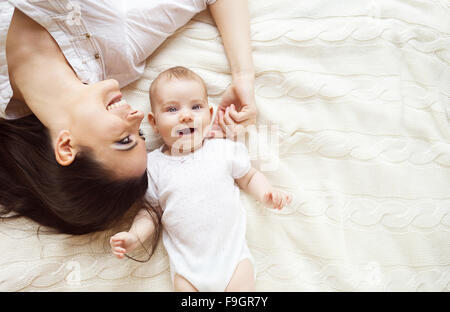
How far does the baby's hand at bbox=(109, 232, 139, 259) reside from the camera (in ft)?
3.06

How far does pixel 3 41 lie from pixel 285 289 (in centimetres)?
93

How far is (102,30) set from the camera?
1069 mm

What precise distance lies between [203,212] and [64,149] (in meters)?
0.36

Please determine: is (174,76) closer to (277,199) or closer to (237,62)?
(237,62)

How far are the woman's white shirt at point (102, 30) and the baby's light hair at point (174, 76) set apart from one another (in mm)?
90

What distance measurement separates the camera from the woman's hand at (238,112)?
1.12 m

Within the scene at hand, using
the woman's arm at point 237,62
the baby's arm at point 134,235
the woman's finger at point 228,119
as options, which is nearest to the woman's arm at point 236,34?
the woman's arm at point 237,62

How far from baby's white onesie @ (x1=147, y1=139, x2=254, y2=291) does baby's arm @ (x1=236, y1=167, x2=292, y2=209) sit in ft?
0.09

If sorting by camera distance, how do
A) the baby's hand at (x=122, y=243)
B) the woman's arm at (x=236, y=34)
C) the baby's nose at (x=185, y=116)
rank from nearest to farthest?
the baby's hand at (x=122, y=243), the baby's nose at (x=185, y=116), the woman's arm at (x=236, y=34)

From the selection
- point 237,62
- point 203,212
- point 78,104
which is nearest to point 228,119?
point 237,62

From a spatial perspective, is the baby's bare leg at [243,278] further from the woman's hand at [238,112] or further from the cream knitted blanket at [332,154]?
the woman's hand at [238,112]

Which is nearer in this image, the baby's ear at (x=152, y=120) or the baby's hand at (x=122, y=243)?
the baby's hand at (x=122, y=243)

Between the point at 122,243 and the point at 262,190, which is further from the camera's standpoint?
the point at 262,190

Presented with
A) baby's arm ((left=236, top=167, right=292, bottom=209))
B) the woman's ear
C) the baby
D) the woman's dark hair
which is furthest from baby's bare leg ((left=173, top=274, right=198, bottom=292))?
the woman's ear
